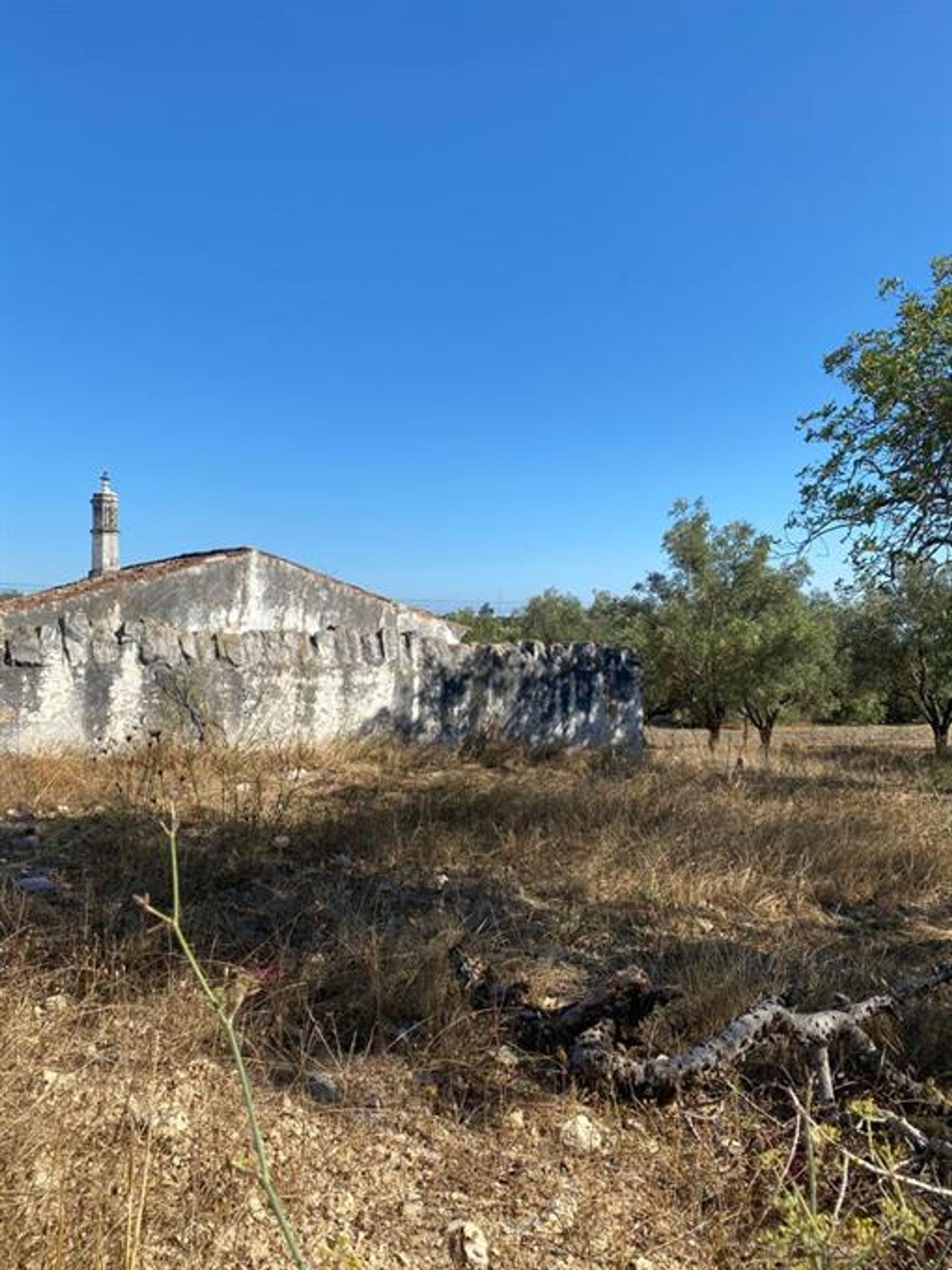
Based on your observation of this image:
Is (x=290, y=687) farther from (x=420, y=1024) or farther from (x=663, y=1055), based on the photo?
(x=663, y=1055)

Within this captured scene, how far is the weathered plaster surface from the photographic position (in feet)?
23.1

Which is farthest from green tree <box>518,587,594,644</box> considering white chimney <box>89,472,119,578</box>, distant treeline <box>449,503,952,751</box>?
white chimney <box>89,472,119,578</box>

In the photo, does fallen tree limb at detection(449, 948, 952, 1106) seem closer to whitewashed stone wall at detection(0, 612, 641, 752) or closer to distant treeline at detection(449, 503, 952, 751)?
whitewashed stone wall at detection(0, 612, 641, 752)

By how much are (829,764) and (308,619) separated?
27.2 feet

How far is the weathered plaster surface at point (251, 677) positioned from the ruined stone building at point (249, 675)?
14 mm

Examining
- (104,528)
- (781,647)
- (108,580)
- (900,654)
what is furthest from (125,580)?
(900,654)

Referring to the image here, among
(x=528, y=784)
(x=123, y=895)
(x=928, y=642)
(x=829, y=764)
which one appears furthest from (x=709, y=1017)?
(x=928, y=642)

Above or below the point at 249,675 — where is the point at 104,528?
above

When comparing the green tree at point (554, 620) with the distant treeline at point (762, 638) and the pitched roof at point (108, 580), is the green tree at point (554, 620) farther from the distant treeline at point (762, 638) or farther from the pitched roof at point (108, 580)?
the pitched roof at point (108, 580)

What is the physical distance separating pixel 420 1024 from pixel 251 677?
5995 mm

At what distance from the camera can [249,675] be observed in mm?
8031

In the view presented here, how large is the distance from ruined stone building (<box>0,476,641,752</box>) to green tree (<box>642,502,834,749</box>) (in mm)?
6934

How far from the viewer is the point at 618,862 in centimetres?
446

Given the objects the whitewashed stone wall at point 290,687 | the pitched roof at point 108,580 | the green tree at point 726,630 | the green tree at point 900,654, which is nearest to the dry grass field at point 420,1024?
the whitewashed stone wall at point 290,687
